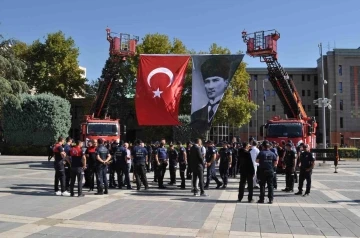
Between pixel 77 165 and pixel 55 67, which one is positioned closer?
pixel 77 165

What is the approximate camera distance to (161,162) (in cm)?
1543

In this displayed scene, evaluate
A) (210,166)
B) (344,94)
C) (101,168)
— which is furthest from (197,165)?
(344,94)

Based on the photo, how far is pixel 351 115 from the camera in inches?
2697

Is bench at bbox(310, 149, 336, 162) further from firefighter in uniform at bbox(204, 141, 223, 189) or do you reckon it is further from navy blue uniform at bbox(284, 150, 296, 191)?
firefighter in uniform at bbox(204, 141, 223, 189)

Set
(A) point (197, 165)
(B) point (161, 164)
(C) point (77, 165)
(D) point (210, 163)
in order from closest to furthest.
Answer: (C) point (77, 165) → (A) point (197, 165) → (D) point (210, 163) → (B) point (161, 164)

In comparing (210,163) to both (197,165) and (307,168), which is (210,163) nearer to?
(197,165)

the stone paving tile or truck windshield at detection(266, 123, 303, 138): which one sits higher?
truck windshield at detection(266, 123, 303, 138)

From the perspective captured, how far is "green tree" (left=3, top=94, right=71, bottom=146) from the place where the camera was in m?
41.3

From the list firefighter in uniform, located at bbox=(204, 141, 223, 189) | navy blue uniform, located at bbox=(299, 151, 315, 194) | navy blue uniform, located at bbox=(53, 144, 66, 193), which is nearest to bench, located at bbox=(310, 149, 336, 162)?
firefighter in uniform, located at bbox=(204, 141, 223, 189)

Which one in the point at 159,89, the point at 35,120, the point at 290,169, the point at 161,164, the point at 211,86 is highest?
the point at 211,86

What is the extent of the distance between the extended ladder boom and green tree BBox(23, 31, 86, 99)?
100 feet

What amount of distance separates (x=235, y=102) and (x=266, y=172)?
1358 inches

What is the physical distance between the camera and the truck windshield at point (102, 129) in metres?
25.1

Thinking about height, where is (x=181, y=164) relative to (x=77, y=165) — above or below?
below
